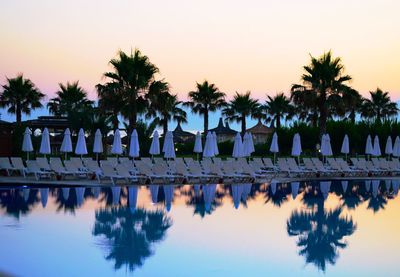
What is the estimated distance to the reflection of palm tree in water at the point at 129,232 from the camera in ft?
27.4

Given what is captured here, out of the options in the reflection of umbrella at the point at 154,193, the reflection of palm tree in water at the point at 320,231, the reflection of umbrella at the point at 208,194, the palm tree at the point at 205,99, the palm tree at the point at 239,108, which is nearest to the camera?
the reflection of palm tree in water at the point at 320,231

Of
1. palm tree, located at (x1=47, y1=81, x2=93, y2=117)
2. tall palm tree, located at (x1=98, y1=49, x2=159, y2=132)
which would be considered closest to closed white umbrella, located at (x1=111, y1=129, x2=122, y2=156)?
tall palm tree, located at (x1=98, y1=49, x2=159, y2=132)

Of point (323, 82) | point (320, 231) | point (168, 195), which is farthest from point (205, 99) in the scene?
point (320, 231)

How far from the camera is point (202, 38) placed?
1169 inches

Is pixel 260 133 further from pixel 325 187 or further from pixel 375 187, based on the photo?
pixel 325 187

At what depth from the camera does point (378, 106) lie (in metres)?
52.9

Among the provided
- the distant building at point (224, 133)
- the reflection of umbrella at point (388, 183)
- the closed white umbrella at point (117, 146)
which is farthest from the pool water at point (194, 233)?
the distant building at point (224, 133)

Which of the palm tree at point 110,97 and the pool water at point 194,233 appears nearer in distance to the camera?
the pool water at point 194,233

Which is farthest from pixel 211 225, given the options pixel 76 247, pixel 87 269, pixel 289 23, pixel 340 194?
pixel 289 23

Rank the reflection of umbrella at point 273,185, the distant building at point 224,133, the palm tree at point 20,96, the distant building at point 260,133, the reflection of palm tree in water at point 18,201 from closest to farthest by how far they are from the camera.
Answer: the reflection of palm tree in water at point 18,201 < the reflection of umbrella at point 273,185 < the palm tree at point 20,96 < the distant building at point 260,133 < the distant building at point 224,133

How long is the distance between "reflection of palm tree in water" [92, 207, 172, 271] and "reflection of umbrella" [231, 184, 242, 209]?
258cm

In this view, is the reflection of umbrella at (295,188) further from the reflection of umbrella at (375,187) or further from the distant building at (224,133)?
the distant building at (224,133)

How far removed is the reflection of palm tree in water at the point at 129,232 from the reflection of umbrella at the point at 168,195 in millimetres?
901

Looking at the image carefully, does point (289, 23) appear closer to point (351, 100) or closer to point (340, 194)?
point (351, 100)
